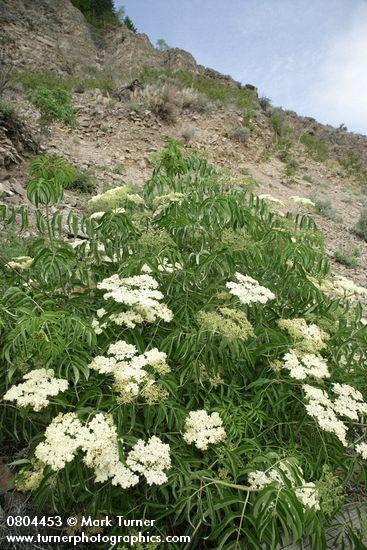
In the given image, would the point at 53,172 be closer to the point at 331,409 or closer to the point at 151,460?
the point at 151,460

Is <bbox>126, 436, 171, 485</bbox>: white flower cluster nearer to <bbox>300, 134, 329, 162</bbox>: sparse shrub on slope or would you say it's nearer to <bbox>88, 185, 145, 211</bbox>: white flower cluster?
<bbox>88, 185, 145, 211</bbox>: white flower cluster

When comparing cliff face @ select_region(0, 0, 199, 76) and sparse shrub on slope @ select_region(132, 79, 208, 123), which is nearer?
sparse shrub on slope @ select_region(132, 79, 208, 123)

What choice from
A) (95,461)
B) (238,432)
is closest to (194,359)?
(238,432)

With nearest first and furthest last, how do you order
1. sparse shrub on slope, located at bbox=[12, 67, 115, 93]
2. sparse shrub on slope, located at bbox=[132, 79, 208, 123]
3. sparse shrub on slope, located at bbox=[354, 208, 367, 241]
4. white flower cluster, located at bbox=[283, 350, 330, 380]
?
white flower cluster, located at bbox=[283, 350, 330, 380]
sparse shrub on slope, located at bbox=[354, 208, 367, 241]
sparse shrub on slope, located at bbox=[132, 79, 208, 123]
sparse shrub on slope, located at bbox=[12, 67, 115, 93]

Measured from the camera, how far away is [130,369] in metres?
1.89

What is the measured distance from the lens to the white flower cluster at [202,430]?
1871mm

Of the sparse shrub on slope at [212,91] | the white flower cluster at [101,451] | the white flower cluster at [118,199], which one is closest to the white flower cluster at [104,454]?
the white flower cluster at [101,451]

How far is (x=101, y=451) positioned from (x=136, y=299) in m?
0.78

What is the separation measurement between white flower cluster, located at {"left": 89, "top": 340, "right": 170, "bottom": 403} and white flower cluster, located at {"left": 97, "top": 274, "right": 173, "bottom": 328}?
0.18 m

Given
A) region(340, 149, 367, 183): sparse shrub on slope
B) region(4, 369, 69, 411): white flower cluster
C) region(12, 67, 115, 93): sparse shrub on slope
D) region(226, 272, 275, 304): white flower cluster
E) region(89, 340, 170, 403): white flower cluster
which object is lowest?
region(4, 369, 69, 411): white flower cluster

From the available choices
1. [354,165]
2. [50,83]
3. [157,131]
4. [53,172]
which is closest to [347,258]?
[53,172]

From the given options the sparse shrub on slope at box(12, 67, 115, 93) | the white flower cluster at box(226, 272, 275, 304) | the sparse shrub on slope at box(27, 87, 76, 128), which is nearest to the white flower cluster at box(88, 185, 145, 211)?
the white flower cluster at box(226, 272, 275, 304)

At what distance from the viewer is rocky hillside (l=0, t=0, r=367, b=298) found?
30.5 feet

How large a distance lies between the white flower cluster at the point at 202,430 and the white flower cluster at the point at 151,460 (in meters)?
0.15
